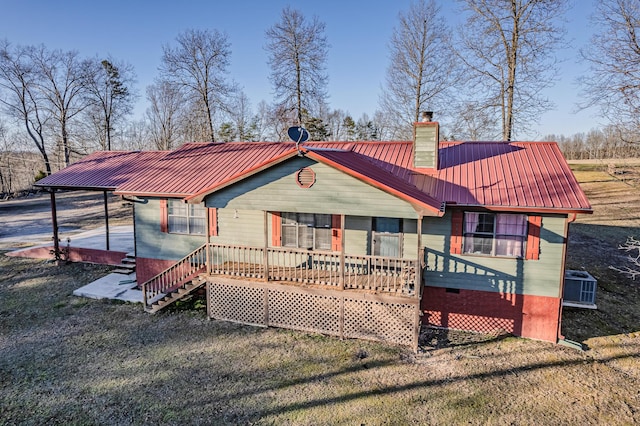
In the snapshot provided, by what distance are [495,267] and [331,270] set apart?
14.5ft

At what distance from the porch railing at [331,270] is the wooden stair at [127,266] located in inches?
209

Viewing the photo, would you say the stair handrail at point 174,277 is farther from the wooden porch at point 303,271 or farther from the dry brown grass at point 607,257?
the dry brown grass at point 607,257

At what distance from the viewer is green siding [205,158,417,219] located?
28.5 feet

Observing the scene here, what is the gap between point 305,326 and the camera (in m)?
10.0

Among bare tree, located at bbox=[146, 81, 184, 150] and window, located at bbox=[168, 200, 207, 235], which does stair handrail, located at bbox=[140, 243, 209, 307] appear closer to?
window, located at bbox=[168, 200, 207, 235]

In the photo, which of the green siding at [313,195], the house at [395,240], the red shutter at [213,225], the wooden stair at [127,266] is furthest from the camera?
the wooden stair at [127,266]

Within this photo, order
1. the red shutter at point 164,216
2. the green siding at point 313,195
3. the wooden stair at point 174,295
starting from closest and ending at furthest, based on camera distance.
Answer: the green siding at point 313,195 → the wooden stair at point 174,295 → the red shutter at point 164,216

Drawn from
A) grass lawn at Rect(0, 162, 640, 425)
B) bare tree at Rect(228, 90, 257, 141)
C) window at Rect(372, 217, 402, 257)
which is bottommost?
grass lawn at Rect(0, 162, 640, 425)

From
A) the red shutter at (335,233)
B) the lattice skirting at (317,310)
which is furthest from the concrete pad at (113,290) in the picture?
the red shutter at (335,233)

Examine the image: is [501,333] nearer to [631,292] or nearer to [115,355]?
[631,292]

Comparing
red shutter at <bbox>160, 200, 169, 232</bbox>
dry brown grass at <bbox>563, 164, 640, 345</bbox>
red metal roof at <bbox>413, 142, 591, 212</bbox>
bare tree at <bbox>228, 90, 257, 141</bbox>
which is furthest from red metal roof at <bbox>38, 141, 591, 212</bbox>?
bare tree at <bbox>228, 90, 257, 141</bbox>

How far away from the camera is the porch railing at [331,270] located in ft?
30.6

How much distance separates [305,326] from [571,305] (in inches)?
327

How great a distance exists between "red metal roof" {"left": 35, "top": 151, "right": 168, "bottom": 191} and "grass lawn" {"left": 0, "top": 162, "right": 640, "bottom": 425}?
4910 mm
